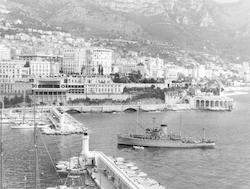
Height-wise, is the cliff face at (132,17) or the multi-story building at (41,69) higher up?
the cliff face at (132,17)

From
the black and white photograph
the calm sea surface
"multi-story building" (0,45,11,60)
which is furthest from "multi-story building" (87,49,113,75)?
the calm sea surface

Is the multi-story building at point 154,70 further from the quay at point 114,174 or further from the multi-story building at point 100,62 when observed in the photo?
the quay at point 114,174

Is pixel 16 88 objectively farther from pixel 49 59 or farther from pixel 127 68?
pixel 127 68

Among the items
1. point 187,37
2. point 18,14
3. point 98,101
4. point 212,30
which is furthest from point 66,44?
point 212,30

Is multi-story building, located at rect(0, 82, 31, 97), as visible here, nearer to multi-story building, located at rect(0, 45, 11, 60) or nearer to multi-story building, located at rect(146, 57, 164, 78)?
multi-story building, located at rect(0, 45, 11, 60)

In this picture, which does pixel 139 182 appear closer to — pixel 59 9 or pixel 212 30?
pixel 59 9

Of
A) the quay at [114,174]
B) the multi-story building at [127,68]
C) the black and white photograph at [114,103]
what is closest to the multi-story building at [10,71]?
the black and white photograph at [114,103]

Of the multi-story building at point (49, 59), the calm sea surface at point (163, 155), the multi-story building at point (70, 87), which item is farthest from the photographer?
the multi-story building at point (49, 59)
